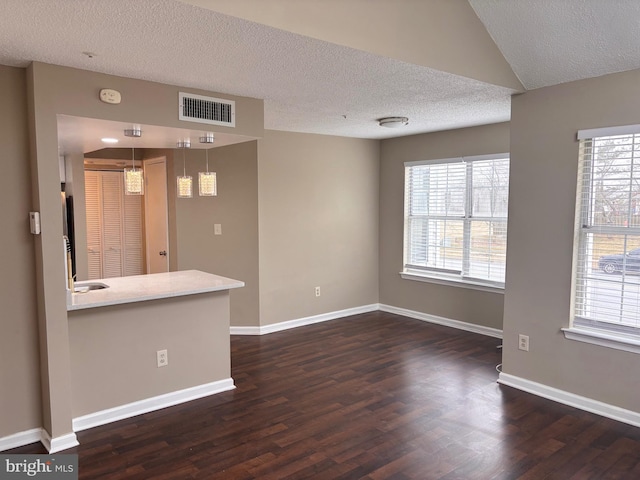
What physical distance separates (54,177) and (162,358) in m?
1.47

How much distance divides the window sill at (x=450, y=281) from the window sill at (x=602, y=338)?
158cm

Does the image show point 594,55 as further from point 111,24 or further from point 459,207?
point 111,24

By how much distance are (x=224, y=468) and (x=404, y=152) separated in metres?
4.33

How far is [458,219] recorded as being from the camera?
5324mm

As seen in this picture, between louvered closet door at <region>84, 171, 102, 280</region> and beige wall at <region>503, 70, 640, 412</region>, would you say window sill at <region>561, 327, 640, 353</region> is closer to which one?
beige wall at <region>503, 70, 640, 412</region>

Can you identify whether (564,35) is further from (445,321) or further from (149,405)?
Answer: (149,405)

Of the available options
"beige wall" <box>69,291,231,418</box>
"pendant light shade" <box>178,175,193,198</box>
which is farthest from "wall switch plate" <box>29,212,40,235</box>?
"pendant light shade" <box>178,175,193,198</box>

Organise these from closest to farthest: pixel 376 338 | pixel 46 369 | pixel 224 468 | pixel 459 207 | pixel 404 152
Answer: pixel 224 468, pixel 46 369, pixel 376 338, pixel 459 207, pixel 404 152

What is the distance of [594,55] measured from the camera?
2947 millimetres

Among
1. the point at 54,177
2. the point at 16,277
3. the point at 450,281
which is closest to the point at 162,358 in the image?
the point at 16,277

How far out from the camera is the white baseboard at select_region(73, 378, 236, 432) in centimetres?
304

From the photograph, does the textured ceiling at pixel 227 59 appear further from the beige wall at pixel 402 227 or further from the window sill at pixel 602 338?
the window sill at pixel 602 338

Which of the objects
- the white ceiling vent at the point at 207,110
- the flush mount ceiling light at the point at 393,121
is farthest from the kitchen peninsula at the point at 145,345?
the flush mount ceiling light at the point at 393,121

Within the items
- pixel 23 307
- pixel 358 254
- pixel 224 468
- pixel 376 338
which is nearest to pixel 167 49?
pixel 23 307
